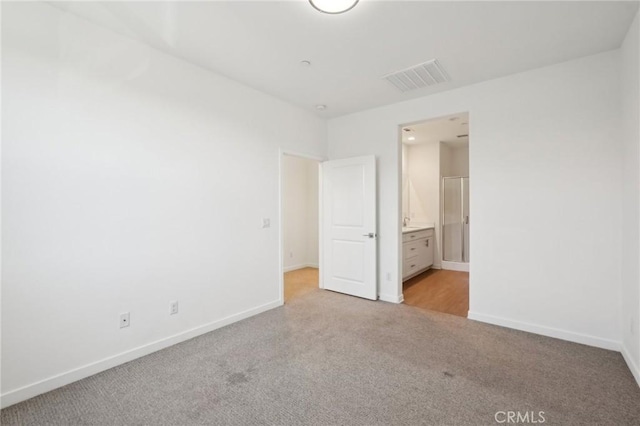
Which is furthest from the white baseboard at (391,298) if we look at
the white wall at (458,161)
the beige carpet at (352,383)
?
the white wall at (458,161)

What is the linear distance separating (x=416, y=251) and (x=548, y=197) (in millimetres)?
2669

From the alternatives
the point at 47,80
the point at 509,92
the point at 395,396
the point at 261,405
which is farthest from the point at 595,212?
the point at 47,80

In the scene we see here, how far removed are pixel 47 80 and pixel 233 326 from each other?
2581 mm

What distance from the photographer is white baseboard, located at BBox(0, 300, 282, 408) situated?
1.89 m

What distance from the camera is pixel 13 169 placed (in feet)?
6.14

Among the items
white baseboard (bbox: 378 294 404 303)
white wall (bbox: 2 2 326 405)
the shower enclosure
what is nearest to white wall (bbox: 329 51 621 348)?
white baseboard (bbox: 378 294 404 303)

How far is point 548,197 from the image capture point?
9.30ft

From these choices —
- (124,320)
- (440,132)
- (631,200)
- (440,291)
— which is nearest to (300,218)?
(440,291)

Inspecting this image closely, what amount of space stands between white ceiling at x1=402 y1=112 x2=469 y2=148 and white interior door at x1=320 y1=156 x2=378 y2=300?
4.37 feet

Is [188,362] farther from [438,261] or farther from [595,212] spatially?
[438,261]

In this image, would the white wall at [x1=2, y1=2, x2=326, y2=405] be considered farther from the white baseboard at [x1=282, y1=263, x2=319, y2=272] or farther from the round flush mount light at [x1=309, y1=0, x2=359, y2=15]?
the white baseboard at [x1=282, y1=263, x2=319, y2=272]

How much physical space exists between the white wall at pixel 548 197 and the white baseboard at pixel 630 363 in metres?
0.10

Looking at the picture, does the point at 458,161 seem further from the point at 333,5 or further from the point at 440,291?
the point at 333,5

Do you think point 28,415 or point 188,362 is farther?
point 188,362
